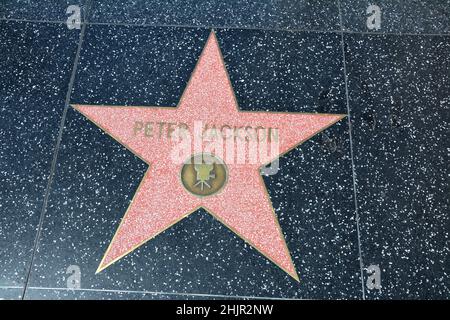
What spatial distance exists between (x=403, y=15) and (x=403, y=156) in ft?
1.69

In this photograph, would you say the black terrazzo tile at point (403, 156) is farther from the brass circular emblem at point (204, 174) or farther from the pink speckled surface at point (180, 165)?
the brass circular emblem at point (204, 174)

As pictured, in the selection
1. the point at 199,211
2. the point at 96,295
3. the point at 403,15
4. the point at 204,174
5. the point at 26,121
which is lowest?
the point at 96,295

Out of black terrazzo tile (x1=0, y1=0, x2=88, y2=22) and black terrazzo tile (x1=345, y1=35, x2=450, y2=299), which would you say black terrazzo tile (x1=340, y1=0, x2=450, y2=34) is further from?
black terrazzo tile (x1=0, y1=0, x2=88, y2=22)

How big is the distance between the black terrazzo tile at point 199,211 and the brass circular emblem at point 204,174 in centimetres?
7

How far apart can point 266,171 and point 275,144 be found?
8 cm

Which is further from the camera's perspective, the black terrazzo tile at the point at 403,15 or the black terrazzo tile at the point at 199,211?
the black terrazzo tile at the point at 403,15

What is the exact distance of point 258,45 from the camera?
57.2 inches

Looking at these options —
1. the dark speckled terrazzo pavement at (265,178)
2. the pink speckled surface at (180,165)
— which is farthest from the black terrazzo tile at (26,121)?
the pink speckled surface at (180,165)

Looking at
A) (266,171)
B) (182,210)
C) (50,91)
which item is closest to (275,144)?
(266,171)

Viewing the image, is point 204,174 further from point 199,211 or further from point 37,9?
point 37,9

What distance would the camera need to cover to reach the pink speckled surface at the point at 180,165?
1191 mm

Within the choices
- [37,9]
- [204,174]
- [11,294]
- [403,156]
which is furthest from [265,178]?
[37,9]

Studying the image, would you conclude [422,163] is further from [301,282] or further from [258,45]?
[258,45]

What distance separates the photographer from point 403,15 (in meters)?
1.51
